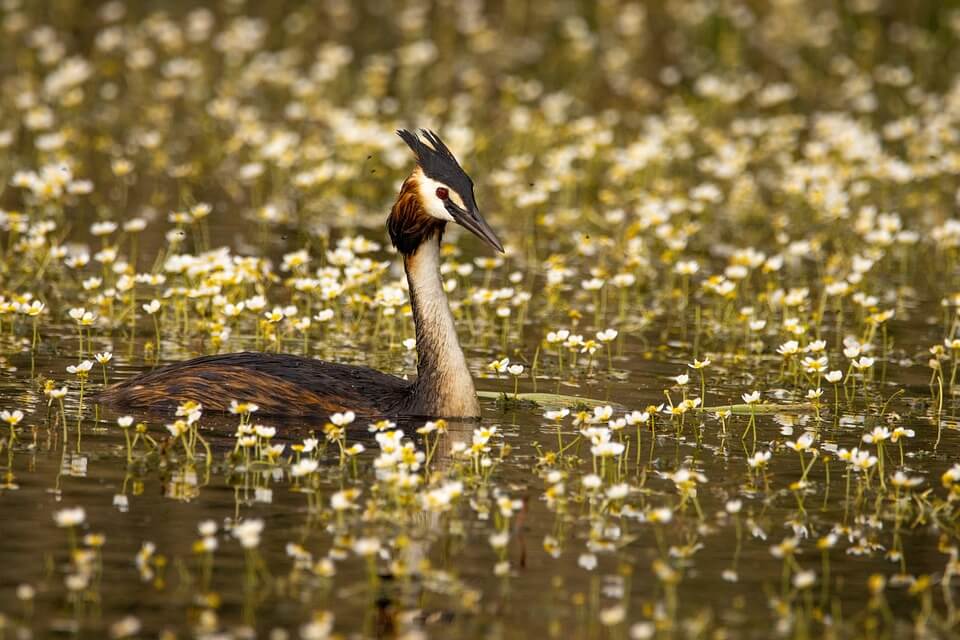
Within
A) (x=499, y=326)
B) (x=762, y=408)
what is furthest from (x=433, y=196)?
(x=499, y=326)

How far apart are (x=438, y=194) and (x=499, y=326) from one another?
315cm

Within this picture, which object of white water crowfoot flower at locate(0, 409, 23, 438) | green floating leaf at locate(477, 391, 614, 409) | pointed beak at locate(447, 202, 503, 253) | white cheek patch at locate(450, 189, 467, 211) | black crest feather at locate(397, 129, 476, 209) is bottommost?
white water crowfoot flower at locate(0, 409, 23, 438)

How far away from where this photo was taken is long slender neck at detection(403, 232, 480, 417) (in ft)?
34.5

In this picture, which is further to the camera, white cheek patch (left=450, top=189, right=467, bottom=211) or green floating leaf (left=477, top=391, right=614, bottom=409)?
green floating leaf (left=477, top=391, right=614, bottom=409)

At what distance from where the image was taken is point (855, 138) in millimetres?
19688

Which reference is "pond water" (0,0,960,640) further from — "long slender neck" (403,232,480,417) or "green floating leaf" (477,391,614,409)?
"long slender neck" (403,232,480,417)

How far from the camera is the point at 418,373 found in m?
10.6

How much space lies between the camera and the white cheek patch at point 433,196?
10.5m

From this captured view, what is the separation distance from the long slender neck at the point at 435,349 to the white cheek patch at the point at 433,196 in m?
0.20

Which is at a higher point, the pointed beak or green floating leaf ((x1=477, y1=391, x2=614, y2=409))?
the pointed beak

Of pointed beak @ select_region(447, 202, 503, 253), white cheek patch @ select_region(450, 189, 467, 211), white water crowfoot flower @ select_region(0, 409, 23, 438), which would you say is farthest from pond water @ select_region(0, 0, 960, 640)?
white cheek patch @ select_region(450, 189, 467, 211)

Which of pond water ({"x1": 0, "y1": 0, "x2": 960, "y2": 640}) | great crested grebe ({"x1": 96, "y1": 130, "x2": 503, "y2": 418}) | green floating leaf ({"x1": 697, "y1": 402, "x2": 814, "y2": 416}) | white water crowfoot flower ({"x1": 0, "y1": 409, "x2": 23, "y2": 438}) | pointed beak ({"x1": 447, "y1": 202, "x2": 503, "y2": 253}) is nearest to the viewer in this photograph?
pond water ({"x1": 0, "y1": 0, "x2": 960, "y2": 640})

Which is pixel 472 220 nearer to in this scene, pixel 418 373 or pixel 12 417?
pixel 418 373

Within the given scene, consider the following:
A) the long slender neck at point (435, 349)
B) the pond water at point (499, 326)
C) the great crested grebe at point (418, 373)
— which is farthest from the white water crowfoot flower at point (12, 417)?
the long slender neck at point (435, 349)
